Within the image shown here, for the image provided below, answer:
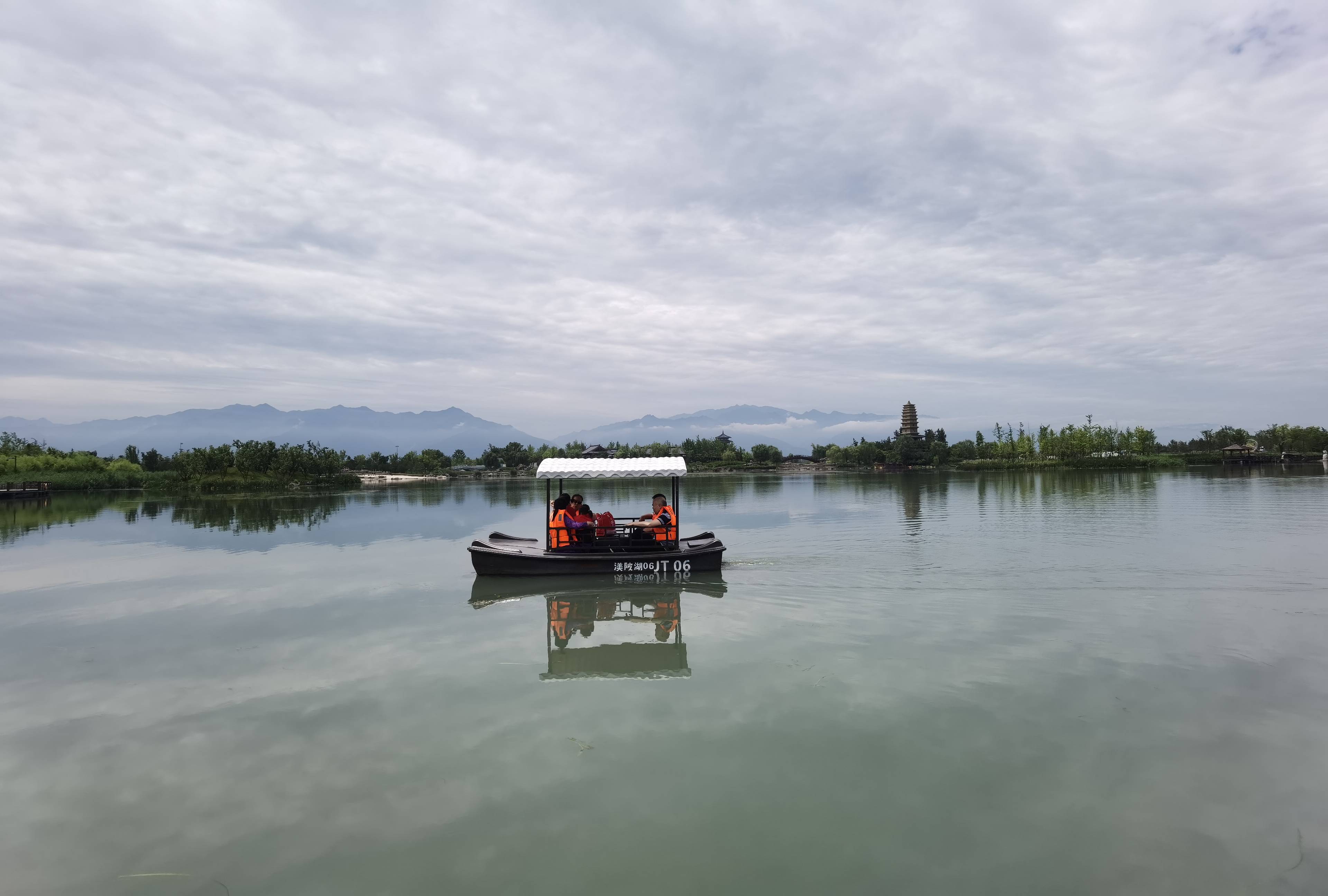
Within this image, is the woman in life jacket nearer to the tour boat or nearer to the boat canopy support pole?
the tour boat

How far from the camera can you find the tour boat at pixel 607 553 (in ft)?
61.6

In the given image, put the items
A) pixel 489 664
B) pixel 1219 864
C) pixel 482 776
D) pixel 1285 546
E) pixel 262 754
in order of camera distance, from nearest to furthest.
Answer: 1. pixel 1219 864
2. pixel 482 776
3. pixel 262 754
4. pixel 489 664
5. pixel 1285 546

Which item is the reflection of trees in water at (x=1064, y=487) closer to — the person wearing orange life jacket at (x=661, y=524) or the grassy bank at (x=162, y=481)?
the person wearing orange life jacket at (x=661, y=524)

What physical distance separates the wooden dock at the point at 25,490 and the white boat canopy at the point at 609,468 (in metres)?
76.0

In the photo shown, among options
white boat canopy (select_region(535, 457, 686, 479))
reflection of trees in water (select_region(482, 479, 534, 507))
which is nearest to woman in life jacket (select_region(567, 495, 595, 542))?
white boat canopy (select_region(535, 457, 686, 479))

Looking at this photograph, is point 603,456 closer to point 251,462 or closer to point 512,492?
point 512,492

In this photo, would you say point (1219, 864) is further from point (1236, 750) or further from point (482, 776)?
point (482, 776)

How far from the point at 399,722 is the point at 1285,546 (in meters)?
26.8

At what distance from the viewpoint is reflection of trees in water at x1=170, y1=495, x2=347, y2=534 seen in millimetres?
37156

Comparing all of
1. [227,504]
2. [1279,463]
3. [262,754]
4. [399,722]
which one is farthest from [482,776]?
[1279,463]

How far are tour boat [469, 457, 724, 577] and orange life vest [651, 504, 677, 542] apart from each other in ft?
0.25

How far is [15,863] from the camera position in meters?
6.19

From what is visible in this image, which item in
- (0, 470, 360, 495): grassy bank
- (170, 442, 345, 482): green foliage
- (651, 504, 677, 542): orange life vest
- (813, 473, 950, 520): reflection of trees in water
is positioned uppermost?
(170, 442, 345, 482): green foliage

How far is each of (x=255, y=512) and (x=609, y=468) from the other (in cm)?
3753
